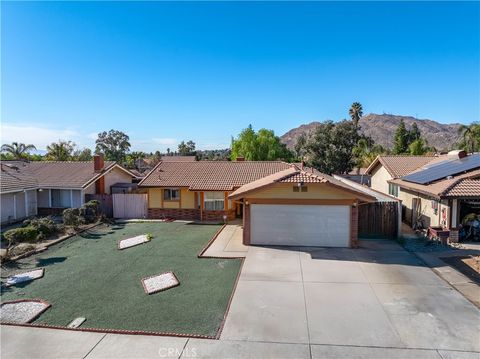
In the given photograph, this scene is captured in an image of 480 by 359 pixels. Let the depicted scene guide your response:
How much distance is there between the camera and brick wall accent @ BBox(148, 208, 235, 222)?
20734mm

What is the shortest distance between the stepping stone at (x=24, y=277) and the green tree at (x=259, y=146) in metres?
43.0

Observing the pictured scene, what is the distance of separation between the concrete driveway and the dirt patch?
1.17m

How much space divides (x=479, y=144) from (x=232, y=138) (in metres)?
37.7

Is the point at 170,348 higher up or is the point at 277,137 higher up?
the point at 277,137

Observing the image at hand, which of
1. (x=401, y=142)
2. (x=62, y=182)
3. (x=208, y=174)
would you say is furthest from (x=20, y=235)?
(x=401, y=142)

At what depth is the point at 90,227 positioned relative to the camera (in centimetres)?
1873

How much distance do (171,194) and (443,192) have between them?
1592cm

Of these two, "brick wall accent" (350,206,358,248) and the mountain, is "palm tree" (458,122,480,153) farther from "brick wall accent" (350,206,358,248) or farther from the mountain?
the mountain

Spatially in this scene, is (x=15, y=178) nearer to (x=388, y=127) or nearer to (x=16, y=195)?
(x=16, y=195)

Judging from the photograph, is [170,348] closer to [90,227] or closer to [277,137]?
[90,227]

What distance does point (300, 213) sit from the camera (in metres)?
14.6

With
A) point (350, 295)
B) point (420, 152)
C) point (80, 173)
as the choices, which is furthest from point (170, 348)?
point (420, 152)

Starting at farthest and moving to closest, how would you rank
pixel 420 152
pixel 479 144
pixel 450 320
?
pixel 420 152, pixel 479 144, pixel 450 320

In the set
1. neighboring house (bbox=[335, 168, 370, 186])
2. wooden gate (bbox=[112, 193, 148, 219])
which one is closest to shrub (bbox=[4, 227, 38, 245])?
wooden gate (bbox=[112, 193, 148, 219])
